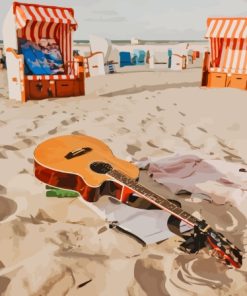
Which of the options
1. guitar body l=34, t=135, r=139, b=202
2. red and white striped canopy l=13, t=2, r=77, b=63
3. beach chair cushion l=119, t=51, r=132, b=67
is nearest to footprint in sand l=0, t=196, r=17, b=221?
guitar body l=34, t=135, r=139, b=202

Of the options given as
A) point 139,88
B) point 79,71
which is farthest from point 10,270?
point 139,88

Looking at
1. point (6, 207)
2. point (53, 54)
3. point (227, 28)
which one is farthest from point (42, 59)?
point (6, 207)

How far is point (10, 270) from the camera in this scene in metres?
1.50

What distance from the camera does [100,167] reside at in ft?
6.79

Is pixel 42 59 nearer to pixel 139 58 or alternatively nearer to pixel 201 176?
pixel 201 176

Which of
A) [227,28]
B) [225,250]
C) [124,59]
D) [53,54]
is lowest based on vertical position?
[225,250]

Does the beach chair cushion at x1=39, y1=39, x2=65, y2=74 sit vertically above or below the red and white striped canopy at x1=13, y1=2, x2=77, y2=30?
below

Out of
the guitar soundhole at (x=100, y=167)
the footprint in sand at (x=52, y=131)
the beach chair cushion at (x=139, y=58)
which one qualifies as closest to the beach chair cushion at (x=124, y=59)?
the beach chair cushion at (x=139, y=58)

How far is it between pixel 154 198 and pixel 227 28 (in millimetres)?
6220

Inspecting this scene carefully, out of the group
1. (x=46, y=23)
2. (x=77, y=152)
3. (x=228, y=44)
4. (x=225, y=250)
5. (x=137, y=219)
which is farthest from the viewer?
(x=228, y=44)

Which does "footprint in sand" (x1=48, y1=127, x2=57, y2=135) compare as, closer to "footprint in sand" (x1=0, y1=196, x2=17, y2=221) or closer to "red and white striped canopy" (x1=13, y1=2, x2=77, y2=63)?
"footprint in sand" (x1=0, y1=196, x2=17, y2=221)

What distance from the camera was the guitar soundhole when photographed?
6.64 ft

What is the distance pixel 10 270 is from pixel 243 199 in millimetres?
1618

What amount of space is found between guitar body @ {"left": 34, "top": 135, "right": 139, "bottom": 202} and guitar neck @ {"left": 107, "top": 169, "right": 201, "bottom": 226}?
39mm
